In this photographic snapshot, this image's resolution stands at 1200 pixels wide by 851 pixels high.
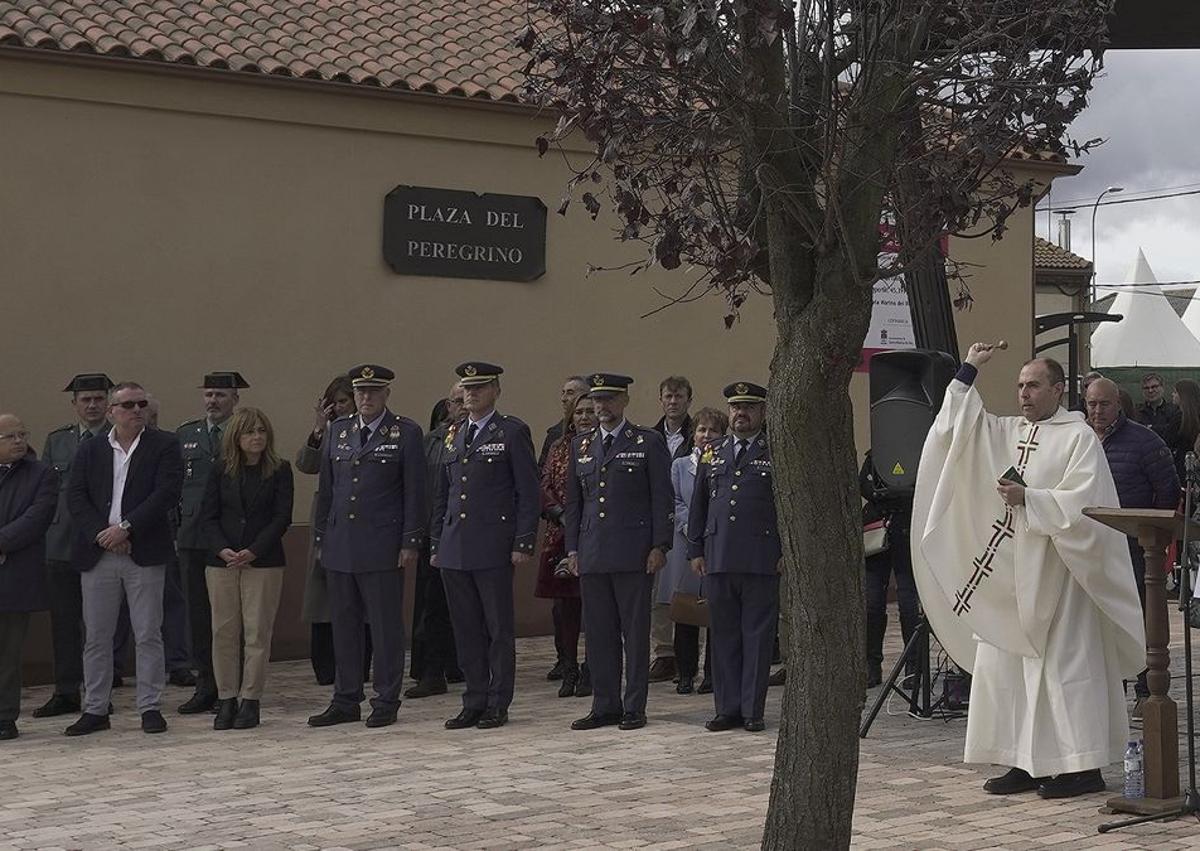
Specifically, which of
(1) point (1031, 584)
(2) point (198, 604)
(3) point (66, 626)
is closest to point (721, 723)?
(1) point (1031, 584)

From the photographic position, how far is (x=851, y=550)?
561 cm

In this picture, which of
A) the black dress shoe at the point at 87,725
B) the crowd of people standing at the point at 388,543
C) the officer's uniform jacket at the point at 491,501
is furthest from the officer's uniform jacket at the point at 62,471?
the officer's uniform jacket at the point at 491,501

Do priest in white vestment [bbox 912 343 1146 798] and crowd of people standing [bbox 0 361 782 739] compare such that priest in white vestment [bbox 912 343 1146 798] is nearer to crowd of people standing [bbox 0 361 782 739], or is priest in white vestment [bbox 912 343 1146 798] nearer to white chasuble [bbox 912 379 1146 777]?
white chasuble [bbox 912 379 1146 777]

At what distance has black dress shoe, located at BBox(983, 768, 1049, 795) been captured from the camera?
8305 millimetres

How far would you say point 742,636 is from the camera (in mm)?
10398

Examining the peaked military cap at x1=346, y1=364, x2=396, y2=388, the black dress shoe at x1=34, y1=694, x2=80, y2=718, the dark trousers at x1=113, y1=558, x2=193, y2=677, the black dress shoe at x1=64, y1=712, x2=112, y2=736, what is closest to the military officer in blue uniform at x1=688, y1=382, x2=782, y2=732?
the peaked military cap at x1=346, y1=364, x2=396, y2=388

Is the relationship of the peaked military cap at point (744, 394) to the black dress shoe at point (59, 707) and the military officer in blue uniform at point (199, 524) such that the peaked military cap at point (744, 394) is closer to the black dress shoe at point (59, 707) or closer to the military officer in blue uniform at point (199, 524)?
the military officer in blue uniform at point (199, 524)

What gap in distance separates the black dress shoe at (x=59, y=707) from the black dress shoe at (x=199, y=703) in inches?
27.8

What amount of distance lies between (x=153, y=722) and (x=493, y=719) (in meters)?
2.05

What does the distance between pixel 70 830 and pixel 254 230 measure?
293 inches

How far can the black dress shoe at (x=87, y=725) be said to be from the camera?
1048cm

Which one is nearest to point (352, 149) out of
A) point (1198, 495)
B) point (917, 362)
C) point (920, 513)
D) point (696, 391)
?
point (696, 391)

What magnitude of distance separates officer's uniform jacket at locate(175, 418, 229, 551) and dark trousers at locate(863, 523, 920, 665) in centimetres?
440

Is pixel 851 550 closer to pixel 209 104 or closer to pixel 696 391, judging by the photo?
pixel 209 104
